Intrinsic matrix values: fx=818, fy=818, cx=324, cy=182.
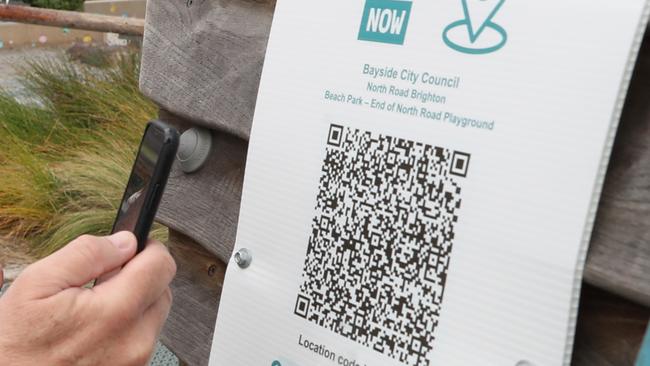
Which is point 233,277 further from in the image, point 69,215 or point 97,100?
point 97,100

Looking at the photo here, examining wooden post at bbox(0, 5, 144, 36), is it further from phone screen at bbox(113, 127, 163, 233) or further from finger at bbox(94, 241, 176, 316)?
finger at bbox(94, 241, 176, 316)

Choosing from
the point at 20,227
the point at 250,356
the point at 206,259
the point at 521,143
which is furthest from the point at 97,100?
the point at 521,143

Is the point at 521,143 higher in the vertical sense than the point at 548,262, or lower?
higher

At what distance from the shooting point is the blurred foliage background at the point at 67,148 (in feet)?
13.7

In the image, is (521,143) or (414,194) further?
(414,194)

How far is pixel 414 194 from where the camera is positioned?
0.97 m

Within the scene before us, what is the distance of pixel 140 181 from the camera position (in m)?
1.16

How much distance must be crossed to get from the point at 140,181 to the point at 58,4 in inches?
429

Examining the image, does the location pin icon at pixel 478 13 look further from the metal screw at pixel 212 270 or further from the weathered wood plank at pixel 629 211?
the metal screw at pixel 212 270

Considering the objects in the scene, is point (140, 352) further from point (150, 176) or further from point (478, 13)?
point (478, 13)

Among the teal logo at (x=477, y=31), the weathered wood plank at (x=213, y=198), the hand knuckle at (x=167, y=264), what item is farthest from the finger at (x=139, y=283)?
the teal logo at (x=477, y=31)

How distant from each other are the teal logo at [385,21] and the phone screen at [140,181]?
0.31m

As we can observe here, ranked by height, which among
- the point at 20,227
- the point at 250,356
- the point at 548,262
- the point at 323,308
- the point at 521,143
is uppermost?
the point at 521,143

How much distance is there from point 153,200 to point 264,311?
235 mm
